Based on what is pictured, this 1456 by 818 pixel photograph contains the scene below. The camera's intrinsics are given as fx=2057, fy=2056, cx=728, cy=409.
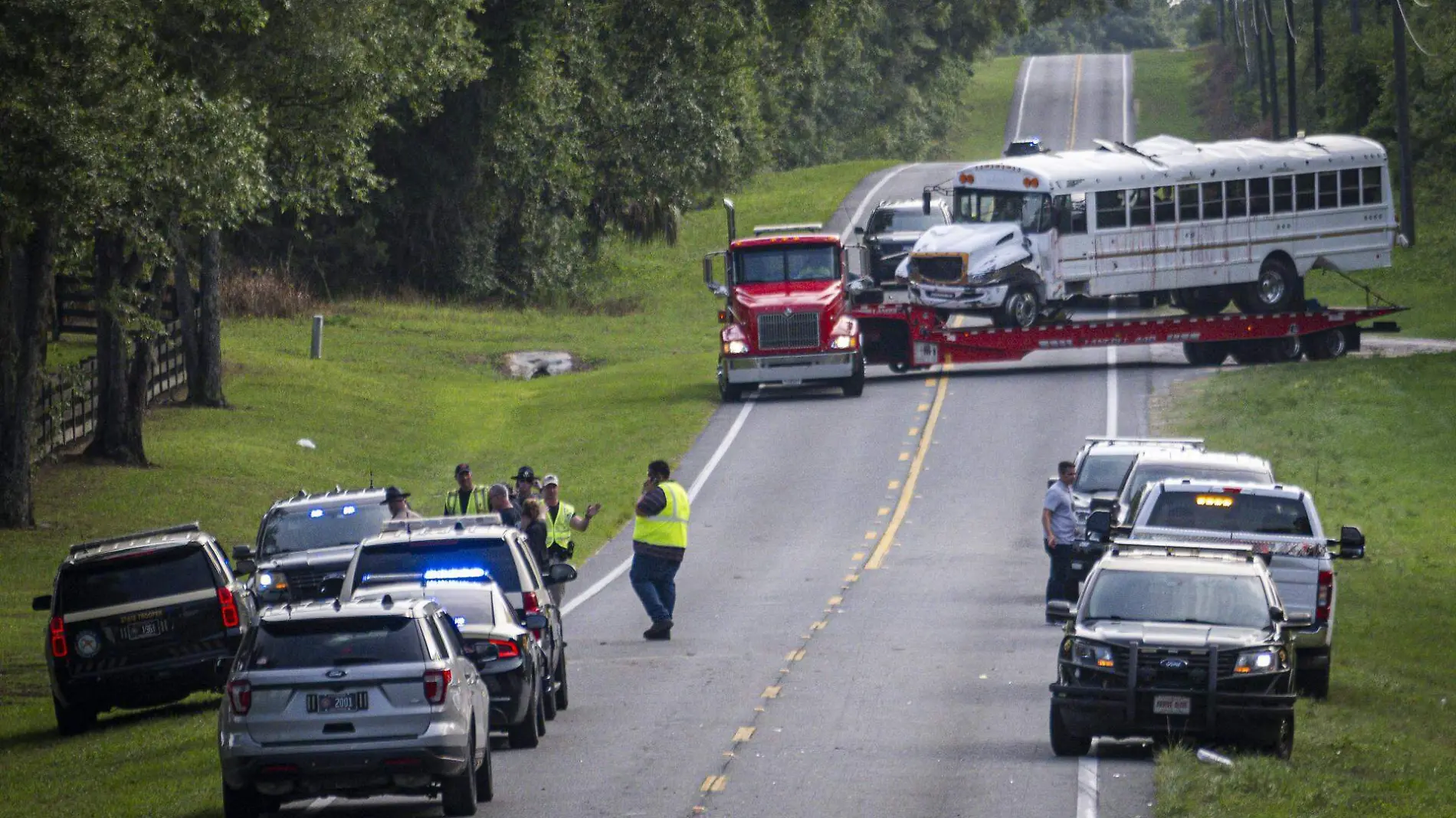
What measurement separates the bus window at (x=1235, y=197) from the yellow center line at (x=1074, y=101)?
49416 mm

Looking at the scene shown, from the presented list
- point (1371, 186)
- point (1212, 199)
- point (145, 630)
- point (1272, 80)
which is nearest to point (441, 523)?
point (145, 630)

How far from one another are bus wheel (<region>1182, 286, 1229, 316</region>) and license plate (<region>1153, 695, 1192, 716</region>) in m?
29.2

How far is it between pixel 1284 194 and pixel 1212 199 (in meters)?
1.94

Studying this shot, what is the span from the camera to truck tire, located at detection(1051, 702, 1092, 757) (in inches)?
589

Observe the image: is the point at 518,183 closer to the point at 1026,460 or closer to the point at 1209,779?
the point at 1026,460

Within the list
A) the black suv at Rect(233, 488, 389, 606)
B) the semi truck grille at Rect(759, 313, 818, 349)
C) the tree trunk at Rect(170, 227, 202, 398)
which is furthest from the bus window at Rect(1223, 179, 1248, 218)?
the black suv at Rect(233, 488, 389, 606)

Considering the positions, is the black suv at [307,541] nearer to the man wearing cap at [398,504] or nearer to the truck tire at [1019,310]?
the man wearing cap at [398,504]

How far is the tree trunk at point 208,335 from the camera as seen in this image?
39.7 m

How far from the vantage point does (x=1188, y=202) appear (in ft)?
134

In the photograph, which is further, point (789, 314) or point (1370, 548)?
point (789, 314)

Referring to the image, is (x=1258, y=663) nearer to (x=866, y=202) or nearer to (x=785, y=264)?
(x=785, y=264)

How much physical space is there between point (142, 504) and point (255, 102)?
630cm

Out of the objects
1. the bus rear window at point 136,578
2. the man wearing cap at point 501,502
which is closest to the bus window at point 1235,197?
the man wearing cap at point 501,502

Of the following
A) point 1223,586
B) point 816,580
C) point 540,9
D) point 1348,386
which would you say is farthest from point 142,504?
point 540,9
